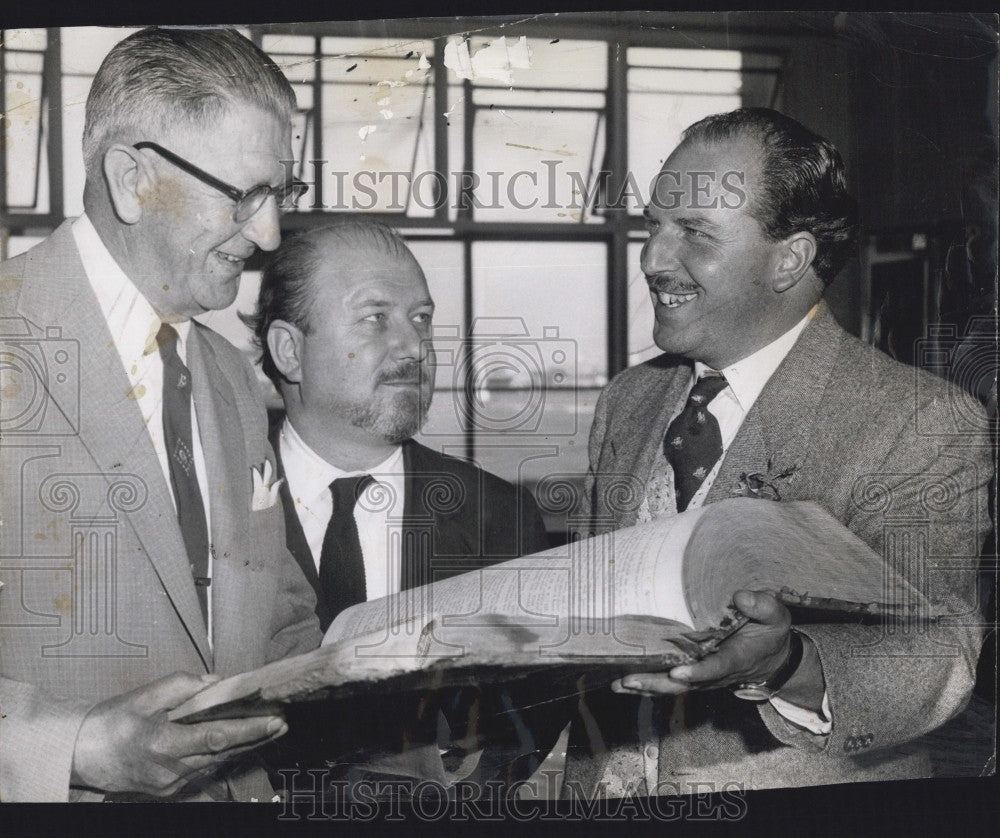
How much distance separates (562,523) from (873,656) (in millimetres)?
533

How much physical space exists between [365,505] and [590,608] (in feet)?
1.27

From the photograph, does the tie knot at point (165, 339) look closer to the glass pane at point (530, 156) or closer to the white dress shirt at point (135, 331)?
the white dress shirt at point (135, 331)

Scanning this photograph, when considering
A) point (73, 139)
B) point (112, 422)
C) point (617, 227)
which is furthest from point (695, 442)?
point (73, 139)

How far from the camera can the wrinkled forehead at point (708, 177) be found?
175 cm

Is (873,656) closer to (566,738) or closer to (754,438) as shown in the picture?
(754,438)

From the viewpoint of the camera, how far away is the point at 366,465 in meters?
1.77

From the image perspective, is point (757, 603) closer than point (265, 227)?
Yes

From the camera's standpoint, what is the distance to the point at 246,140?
1726mm

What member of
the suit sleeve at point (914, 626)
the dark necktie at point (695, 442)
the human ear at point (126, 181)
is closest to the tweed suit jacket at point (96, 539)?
the human ear at point (126, 181)

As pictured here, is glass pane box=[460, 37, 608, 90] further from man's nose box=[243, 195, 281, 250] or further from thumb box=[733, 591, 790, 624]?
thumb box=[733, 591, 790, 624]

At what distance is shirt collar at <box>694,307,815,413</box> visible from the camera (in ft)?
5.79

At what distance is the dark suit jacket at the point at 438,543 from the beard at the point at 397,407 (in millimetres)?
31

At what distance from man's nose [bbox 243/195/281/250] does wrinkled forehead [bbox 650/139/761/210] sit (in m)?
0.59

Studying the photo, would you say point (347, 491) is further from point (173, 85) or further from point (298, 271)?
point (173, 85)
